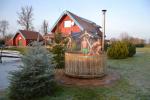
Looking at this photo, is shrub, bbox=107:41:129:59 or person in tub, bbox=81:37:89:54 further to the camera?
shrub, bbox=107:41:129:59

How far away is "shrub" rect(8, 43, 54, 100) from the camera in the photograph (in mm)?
5242

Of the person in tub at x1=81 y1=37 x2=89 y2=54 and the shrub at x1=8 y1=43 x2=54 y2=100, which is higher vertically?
the person in tub at x1=81 y1=37 x2=89 y2=54

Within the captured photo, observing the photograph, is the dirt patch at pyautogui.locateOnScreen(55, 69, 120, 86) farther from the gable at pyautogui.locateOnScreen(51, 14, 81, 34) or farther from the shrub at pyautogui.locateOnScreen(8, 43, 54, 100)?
the gable at pyautogui.locateOnScreen(51, 14, 81, 34)

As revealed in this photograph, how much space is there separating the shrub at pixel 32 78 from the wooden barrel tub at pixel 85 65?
170 centimetres

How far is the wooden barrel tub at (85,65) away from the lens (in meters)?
6.98

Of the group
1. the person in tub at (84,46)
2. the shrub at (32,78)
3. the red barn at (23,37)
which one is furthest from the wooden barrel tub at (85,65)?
the red barn at (23,37)

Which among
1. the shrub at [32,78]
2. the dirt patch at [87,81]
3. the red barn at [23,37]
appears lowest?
the dirt patch at [87,81]

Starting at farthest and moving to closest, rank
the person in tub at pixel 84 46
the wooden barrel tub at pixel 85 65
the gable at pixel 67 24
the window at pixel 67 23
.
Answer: the window at pixel 67 23, the gable at pixel 67 24, the person in tub at pixel 84 46, the wooden barrel tub at pixel 85 65

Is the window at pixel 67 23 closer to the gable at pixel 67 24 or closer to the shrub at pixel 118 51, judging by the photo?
the gable at pixel 67 24

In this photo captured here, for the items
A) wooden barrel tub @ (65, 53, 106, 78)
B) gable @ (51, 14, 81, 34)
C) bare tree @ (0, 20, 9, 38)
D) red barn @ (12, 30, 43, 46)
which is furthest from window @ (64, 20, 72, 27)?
bare tree @ (0, 20, 9, 38)

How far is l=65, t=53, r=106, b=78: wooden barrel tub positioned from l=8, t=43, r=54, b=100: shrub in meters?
1.70

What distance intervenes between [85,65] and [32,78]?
2.41m

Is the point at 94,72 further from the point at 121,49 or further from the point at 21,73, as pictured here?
the point at 121,49

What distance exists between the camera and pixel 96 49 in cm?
793
